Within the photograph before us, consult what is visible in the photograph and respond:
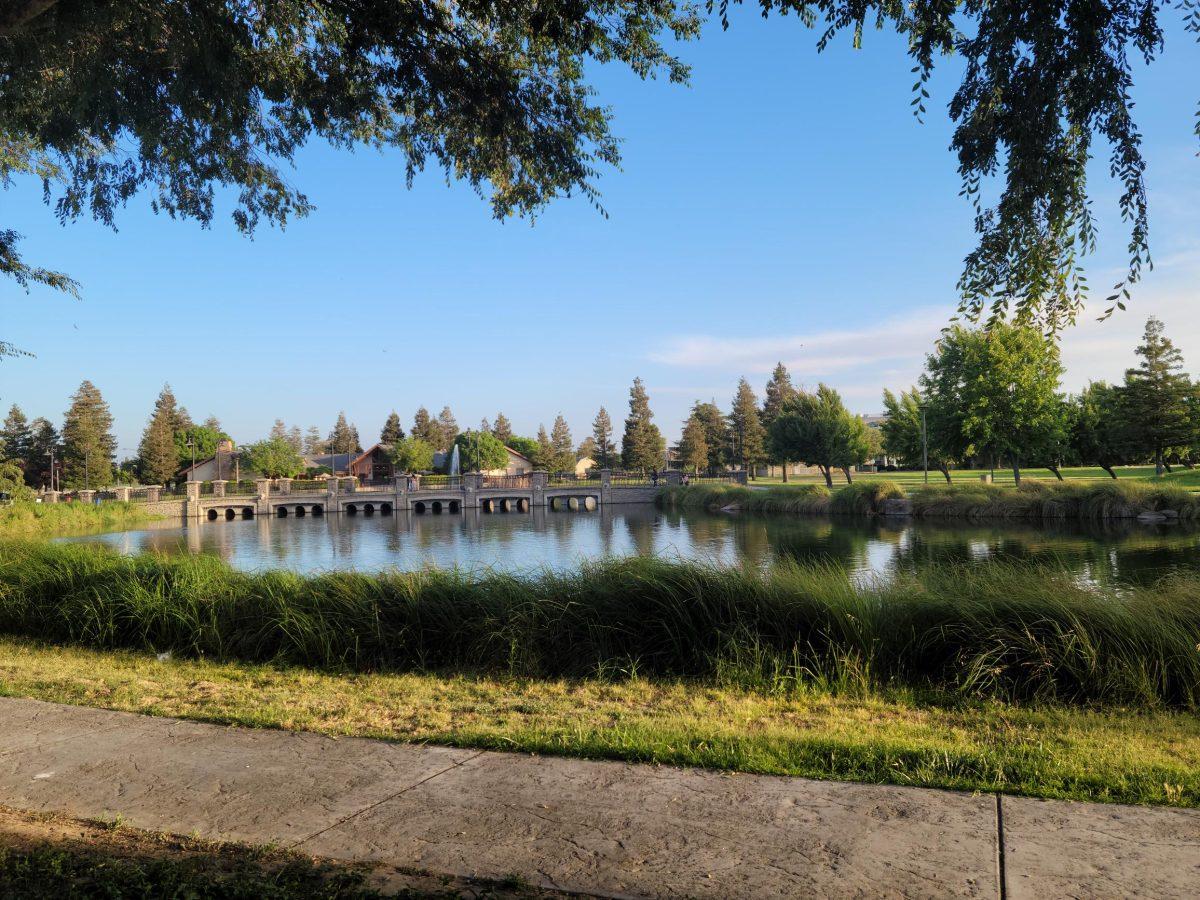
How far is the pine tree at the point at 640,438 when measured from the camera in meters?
103

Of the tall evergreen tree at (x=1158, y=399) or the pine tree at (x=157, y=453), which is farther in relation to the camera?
the pine tree at (x=157, y=453)

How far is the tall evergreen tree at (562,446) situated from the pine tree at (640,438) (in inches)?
733

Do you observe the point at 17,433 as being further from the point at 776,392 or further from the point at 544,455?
the point at 776,392

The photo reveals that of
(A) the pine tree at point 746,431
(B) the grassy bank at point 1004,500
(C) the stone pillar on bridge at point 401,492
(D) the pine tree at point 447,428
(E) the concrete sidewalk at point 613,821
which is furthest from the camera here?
(D) the pine tree at point 447,428

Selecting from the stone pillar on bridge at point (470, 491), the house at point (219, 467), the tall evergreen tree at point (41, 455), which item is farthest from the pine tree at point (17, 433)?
the stone pillar on bridge at point (470, 491)

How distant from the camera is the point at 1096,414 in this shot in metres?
55.8

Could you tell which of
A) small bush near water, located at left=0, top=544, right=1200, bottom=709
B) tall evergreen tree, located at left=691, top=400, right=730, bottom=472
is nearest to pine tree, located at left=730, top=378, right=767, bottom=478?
tall evergreen tree, located at left=691, top=400, right=730, bottom=472

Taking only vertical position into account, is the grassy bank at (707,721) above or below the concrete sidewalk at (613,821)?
below

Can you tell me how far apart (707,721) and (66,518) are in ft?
162

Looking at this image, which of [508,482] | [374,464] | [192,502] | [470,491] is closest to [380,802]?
[192,502]

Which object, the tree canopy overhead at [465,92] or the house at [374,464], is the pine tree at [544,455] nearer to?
the house at [374,464]

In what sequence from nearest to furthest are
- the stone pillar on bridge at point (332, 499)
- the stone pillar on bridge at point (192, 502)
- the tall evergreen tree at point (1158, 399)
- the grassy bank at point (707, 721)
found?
the grassy bank at point (707, 721) → the tall evergreen tree at point (1158, 399) → the stone pillar on bridge at point (192, 502) → the stone pillar on bridge at point (332, 499)

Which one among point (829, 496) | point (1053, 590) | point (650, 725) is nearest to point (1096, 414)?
point (829, 496)

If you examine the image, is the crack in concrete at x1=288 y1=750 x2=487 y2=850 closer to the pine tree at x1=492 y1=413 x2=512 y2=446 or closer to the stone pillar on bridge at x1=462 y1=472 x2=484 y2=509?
the stone pillar on bridge at x1=462 y1=472 x2=484 y2=509
